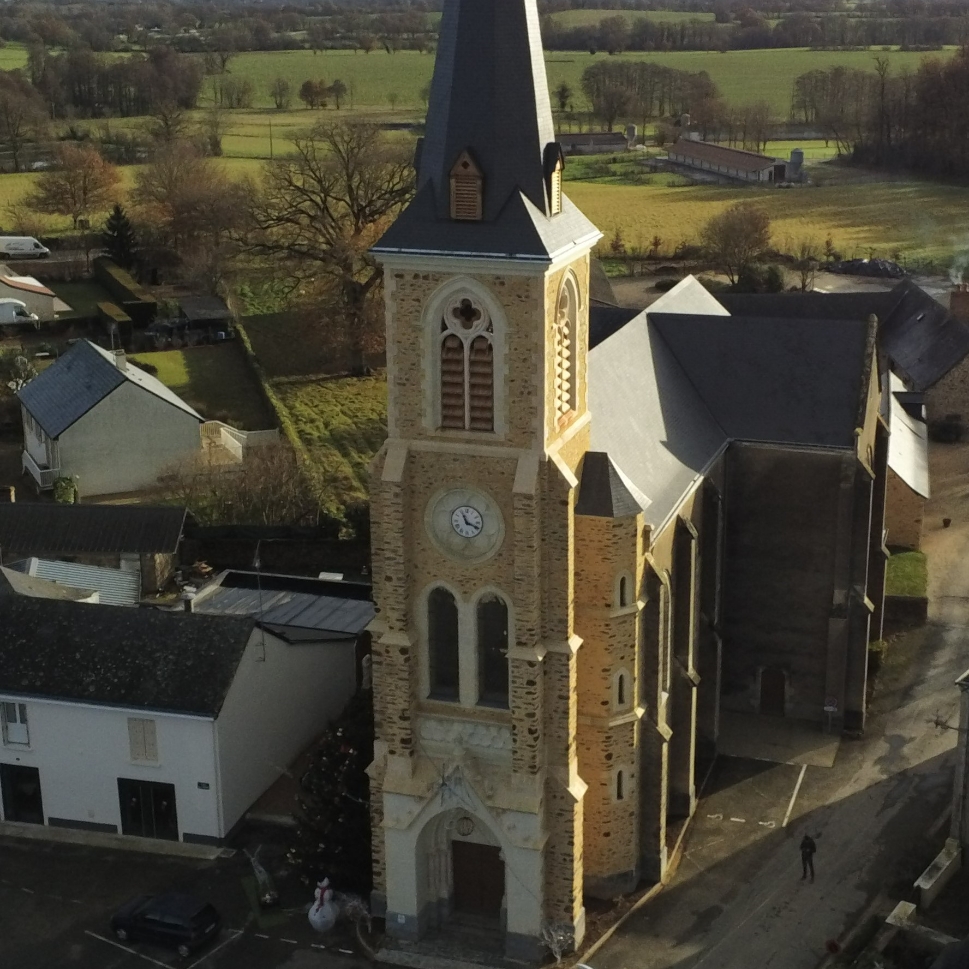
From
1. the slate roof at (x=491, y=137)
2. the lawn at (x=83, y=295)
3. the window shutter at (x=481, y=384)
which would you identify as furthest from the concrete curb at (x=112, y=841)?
the lawn at (x=83, y=295)

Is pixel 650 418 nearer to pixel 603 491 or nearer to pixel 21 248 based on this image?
pixel 603 491

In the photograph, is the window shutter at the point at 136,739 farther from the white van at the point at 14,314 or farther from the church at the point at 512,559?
the white van at the point at 14,314

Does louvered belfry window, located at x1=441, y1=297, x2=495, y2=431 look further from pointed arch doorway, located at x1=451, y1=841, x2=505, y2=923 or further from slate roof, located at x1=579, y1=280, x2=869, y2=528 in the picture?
pointed arch doorway, located at x1=451, y1=841, x2=505, y2=923

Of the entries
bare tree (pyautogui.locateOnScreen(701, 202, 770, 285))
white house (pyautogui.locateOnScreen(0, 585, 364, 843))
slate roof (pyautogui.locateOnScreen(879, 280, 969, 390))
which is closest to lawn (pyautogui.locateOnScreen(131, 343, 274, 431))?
slate roof (pyautogui.locateOnScreen(879, 280, 969, 390))

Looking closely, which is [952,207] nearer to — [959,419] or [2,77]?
[959,419]

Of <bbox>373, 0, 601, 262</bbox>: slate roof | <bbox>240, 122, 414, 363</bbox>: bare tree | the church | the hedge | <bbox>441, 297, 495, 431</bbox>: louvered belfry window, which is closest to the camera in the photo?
<bbox>373, 0, 601, 262</bbox>: slate roof

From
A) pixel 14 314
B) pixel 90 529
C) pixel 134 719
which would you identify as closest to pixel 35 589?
pixel 134 719

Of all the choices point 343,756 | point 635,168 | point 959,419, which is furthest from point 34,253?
point 343,756
